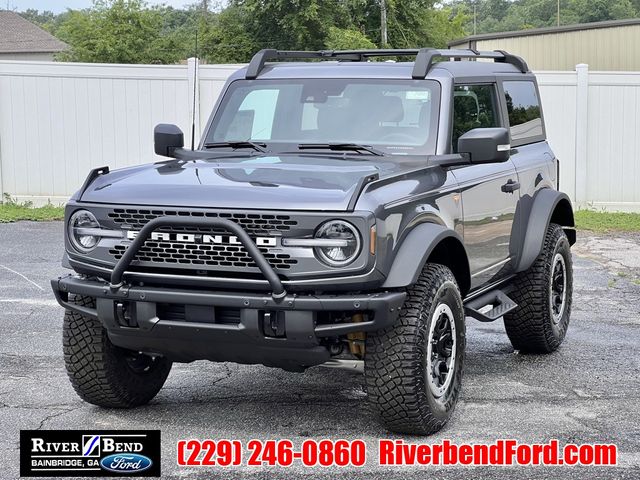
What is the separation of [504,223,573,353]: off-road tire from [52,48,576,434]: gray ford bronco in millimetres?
300

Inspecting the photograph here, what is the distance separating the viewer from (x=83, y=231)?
550cm

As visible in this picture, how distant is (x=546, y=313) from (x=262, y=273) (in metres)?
3.07

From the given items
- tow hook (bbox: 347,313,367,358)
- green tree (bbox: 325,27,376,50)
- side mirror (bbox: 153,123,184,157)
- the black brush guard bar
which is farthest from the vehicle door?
green tree (bbox: 325,27,376,50)

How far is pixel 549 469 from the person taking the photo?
5.04 metres

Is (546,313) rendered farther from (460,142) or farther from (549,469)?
(549,469)

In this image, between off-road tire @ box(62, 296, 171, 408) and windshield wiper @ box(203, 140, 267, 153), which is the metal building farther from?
off-road tire @ box(62, 296, 171, 408)

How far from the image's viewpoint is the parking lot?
5.40 m

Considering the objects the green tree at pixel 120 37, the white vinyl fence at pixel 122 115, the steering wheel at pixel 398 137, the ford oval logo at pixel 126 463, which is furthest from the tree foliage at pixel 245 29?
the ford oval logo at pixel 126 463

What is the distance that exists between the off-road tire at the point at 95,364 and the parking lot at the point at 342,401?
0.41 feet

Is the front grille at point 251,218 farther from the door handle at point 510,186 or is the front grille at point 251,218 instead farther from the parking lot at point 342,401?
the door handle at point 510,186

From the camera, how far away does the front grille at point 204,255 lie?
16.6ft

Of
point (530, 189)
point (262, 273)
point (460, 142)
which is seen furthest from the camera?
point (530, 189)

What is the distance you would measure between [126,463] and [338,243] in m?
1.46

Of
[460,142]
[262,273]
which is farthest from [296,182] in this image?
[460,142]
